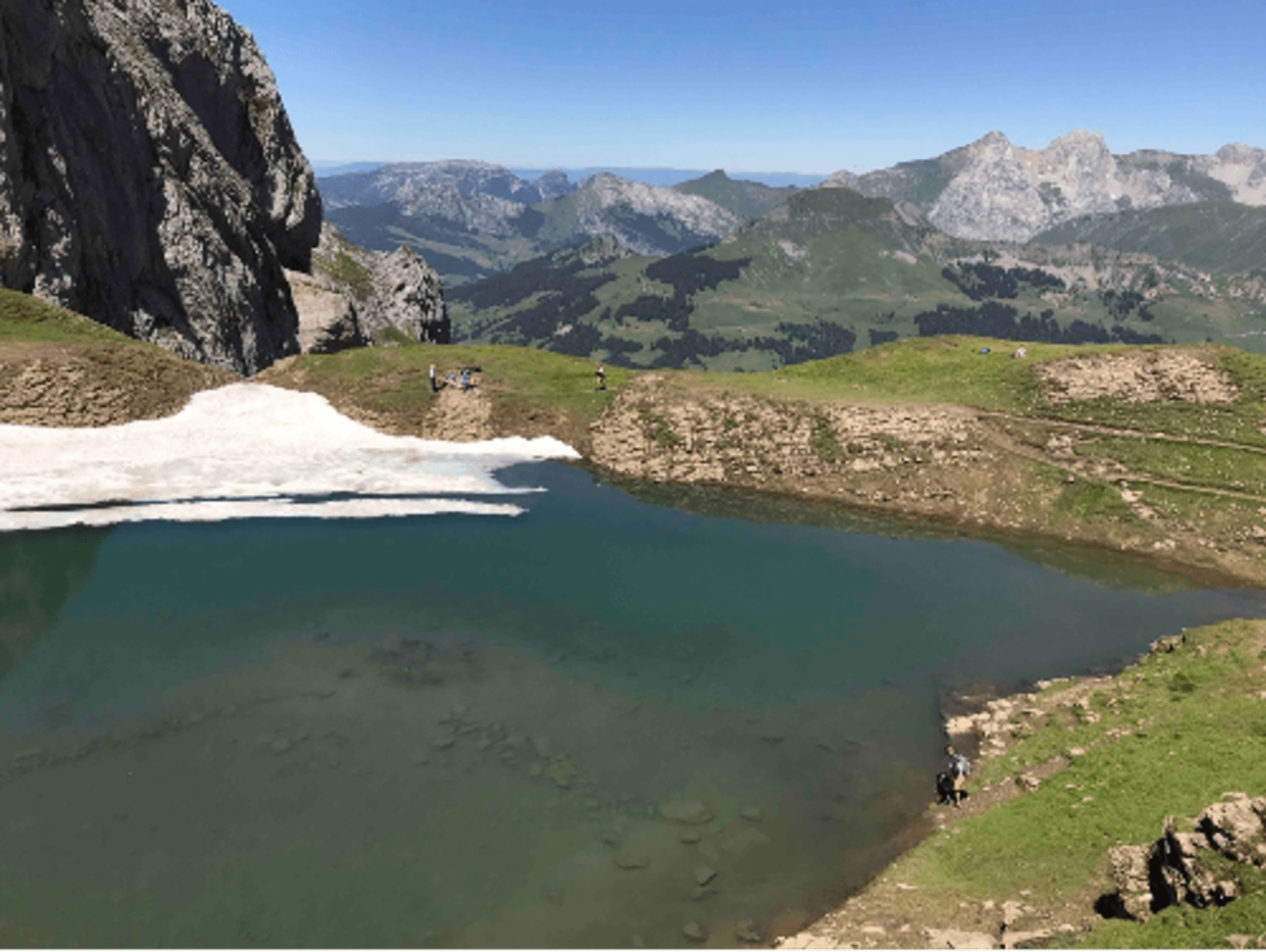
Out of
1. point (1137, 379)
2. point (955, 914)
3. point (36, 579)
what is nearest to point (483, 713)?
point (955, 914)

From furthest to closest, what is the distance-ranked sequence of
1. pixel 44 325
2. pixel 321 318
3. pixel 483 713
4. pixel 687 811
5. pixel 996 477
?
pixel 321 318 → pixel 44 325 → pixel 996 477 → pixel 483 713 → pixel 687 811

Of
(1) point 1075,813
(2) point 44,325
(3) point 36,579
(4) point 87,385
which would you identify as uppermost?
(2) point 44,325

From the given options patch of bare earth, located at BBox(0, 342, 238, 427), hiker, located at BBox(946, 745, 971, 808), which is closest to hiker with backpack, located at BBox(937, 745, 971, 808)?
hiker, located at BBox(946, 745, 971, 808)

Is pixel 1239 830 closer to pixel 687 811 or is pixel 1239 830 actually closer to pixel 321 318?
pixel 687 811

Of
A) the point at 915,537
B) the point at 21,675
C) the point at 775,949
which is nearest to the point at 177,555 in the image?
the point at 21,675

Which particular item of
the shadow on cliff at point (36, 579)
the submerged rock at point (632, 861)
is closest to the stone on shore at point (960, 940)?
the submerged rock at point (632, 861)

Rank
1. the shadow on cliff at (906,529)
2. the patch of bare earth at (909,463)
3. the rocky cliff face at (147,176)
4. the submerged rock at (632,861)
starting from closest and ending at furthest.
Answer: the submerged rock at (632,861) → the shadow on cliff at (906,529) → the patch of bare earth at (909,463) → the rocky cliff face at (147,176)

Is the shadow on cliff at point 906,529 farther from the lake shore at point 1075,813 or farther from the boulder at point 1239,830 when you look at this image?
the boulder at point 1239,830
